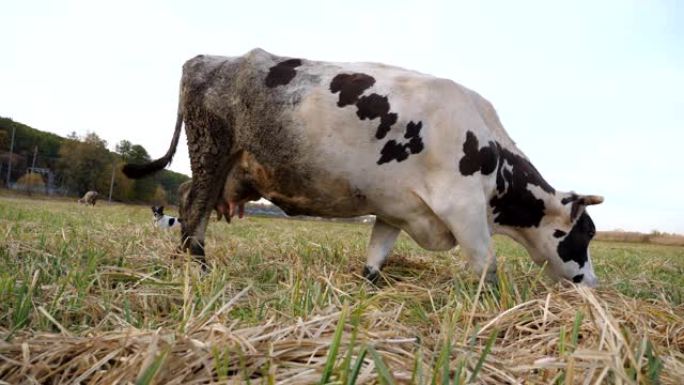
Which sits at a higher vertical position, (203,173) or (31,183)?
(203,173)

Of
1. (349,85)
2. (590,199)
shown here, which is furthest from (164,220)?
(590,199)

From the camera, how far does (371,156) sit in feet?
14.5

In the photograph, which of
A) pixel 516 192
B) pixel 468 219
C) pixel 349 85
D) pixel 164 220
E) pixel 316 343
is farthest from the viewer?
pixel 164 220

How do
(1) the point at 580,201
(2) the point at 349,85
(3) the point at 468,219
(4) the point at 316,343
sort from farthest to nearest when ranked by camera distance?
(1) the point at 580,201 < (2) the point at 349,85 < (3) the point at 468,219 < (4) the point at 316,343

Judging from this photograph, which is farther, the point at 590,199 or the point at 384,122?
the point at 590,199

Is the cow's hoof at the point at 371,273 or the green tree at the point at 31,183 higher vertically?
the cow's hoof at the point at 371,273

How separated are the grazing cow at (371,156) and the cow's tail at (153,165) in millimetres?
563

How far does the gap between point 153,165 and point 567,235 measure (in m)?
4.48

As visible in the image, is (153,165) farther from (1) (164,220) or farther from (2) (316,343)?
(1) (164,220)

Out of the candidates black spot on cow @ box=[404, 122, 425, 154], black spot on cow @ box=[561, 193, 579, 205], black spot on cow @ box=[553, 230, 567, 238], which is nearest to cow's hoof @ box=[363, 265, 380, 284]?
black spot on cow @ box=[404, 122, 425, 154]

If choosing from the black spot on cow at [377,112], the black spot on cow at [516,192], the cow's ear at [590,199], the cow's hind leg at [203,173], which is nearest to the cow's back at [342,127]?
the black spot on cow at [377,112]

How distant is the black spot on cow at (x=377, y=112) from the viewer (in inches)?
173

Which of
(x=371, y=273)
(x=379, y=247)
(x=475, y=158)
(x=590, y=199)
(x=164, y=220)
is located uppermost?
(x=475, y=158)

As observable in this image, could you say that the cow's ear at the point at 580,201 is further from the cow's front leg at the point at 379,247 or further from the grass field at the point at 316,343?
the grass field at the point at 316,343
